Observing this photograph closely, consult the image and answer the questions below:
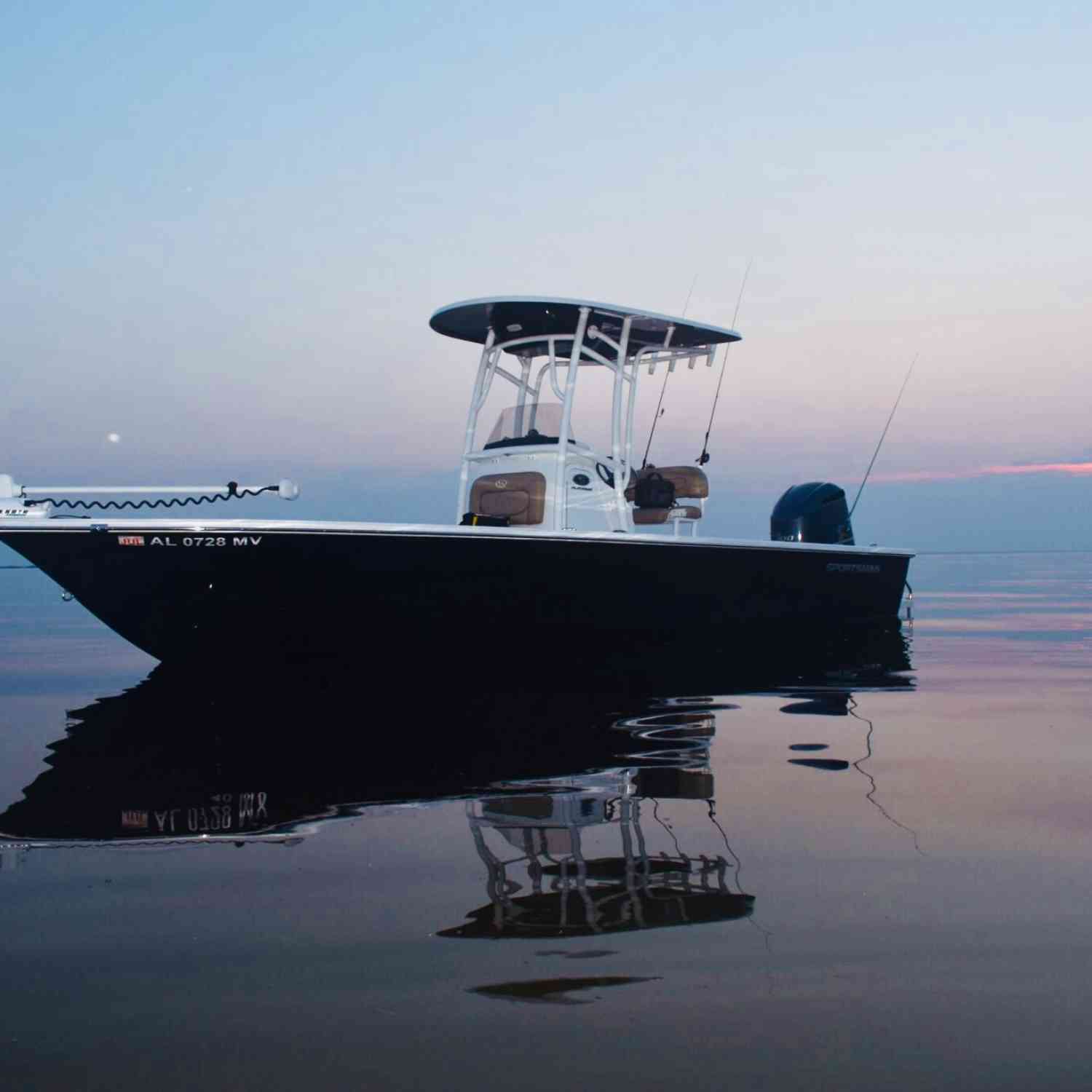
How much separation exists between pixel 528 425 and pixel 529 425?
1cm

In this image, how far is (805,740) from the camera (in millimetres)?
7031

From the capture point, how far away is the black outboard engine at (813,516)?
1612 centimetres

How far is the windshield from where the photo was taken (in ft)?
43.1

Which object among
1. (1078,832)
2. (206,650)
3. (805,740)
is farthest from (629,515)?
(1078,832)

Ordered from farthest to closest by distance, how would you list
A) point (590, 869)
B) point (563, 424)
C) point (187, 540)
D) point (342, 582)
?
point (563, 424)
point (342, 582)
point (187, 540)
point (590, 869)

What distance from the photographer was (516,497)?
1280cm

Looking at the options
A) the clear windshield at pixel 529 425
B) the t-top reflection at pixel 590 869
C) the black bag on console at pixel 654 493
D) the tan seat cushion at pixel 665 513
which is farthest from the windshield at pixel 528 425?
the t-top reflection at pixel 590 869

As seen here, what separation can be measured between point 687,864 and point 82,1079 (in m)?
2.23

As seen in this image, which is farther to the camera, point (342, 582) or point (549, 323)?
point (549, 323)

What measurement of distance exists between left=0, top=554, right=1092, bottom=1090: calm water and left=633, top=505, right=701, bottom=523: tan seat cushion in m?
5.73

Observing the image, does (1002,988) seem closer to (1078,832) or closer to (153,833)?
(1078,832)

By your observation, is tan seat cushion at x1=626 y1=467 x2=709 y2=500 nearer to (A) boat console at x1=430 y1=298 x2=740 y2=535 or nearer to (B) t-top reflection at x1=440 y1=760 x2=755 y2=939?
(A) boat console at x1=430 y1=298 x2=740 y2=535

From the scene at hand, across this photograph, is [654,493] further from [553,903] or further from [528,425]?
[553,903]

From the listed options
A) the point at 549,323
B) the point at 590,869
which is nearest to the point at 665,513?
A: the point at 549,323
